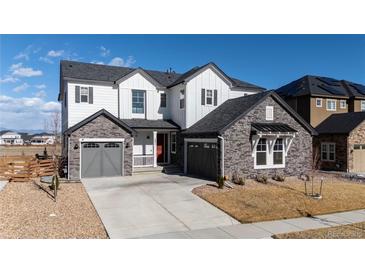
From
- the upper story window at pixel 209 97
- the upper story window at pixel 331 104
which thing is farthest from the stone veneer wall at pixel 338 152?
the upper story window at pixel 209 97

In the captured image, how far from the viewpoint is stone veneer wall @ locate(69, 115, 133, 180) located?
667 inches

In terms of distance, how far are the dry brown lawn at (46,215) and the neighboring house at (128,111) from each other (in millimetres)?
4100

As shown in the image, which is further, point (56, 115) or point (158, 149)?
point (56, 115)

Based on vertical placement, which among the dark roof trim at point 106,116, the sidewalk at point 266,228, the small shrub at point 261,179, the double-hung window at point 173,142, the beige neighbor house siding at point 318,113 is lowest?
the sidewalk at point 266,228

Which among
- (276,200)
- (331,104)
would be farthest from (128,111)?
(331,104)

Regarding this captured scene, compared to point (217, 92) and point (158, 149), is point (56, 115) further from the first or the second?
point (217, 92)

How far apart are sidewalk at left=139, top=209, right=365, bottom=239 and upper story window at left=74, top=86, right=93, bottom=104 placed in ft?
46.6

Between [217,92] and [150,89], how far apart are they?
509 cm

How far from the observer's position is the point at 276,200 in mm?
11742

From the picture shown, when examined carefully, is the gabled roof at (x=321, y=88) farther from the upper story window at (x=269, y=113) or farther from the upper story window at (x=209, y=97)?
the upper story window at (x=209, y=97)

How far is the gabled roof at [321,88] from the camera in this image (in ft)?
89.1

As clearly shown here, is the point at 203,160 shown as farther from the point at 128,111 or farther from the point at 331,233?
the point at 331,233

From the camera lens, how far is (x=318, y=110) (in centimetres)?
2669

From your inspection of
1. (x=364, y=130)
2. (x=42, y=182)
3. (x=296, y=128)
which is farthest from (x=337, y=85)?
(x=42, y=182)
